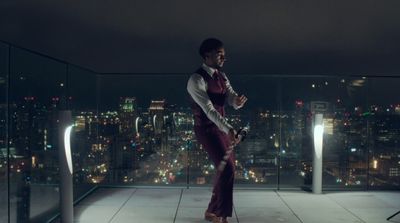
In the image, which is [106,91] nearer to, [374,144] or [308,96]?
[308,96]

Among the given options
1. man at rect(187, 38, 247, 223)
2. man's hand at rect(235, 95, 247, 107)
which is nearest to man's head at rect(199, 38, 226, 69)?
man at rect(187, 38, 247, 223)

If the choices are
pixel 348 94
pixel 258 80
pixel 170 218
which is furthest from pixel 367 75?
pixel 170 218

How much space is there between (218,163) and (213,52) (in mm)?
954

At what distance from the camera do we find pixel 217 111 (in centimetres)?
373

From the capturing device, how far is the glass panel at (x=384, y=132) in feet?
19.5

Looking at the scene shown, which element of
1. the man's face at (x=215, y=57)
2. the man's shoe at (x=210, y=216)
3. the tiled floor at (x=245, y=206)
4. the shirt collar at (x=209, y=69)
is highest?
the man's face at (x=215, y=57)

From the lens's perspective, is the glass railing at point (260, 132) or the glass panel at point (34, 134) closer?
the glass panel at point (34, 134)

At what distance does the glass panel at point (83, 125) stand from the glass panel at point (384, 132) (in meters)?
3.64

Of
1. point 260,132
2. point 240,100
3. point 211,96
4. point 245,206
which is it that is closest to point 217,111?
point 211,96

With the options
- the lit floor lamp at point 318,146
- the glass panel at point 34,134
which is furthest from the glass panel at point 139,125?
the lit floor lamp at point 318,146

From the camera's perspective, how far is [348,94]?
6.00 m

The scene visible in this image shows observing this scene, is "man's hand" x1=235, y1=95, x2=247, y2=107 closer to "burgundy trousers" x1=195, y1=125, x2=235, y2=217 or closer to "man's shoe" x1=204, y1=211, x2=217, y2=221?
"burgundy trousers" x1=195, y1=125, x2=235, y2=217

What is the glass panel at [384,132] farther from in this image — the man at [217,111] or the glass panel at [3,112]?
the glass panel at [3,112]

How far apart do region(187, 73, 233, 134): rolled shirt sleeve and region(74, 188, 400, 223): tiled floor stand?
1140mm
